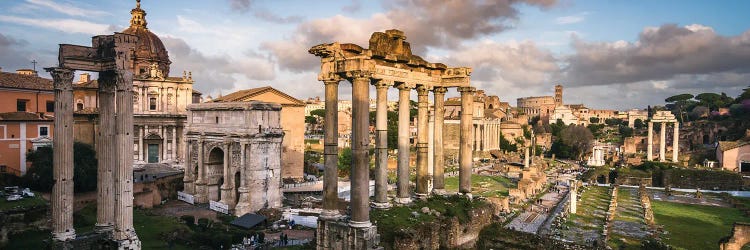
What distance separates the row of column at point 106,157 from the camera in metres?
14.3

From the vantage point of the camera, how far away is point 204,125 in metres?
31.2

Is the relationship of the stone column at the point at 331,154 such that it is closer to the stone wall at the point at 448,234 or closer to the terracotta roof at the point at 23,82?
the stone wall at the point at 448,234

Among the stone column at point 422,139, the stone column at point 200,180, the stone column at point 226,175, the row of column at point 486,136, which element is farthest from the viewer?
the row of column at point 486,136

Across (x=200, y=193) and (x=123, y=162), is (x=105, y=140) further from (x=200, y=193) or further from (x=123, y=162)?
(x=200, y=193)

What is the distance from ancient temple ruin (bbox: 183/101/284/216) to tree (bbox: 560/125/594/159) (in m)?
63.1

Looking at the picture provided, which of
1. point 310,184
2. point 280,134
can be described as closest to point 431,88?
point 280,134

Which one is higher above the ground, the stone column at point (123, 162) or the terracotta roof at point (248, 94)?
the terracotta roof at point (248, 94)

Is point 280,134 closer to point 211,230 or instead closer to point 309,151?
point 211,230

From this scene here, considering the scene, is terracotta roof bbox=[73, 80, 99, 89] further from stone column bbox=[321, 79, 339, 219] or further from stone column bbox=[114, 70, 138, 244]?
stone column bbox=[321, 79, 339, 219]

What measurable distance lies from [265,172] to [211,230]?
6832 mm

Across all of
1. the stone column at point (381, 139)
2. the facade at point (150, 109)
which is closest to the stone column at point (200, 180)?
the facade at point (150, 109)

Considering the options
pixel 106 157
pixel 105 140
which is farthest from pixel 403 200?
pixel 105 140

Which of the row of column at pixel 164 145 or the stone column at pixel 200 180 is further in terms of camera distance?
the row of column at pixel 164 145

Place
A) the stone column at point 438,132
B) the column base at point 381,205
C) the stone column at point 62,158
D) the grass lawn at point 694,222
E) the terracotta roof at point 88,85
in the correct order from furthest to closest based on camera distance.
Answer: the terracotta roof at point 88,85 → the grass lawn at point 694,222 → the stone column at point 438,132 → the column base at point 381,205 → the stone column at point 62,158
